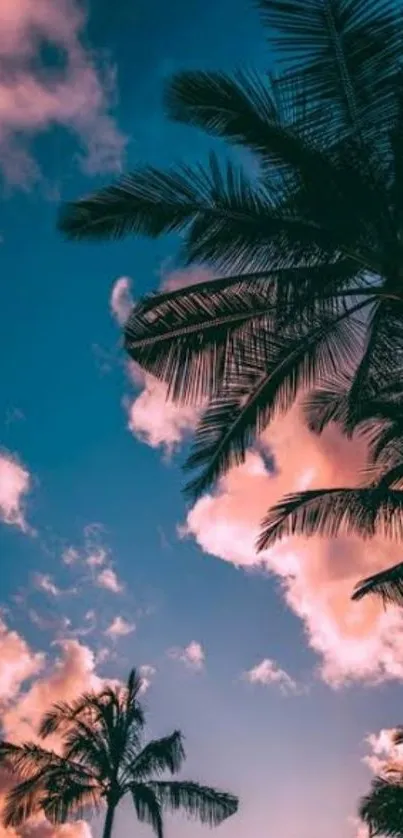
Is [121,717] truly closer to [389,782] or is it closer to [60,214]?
[389,782]

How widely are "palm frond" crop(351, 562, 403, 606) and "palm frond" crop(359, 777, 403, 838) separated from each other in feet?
20.6

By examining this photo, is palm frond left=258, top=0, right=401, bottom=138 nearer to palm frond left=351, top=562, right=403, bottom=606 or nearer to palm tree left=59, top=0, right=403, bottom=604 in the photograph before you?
palm tree left=59, top=0, right=403, bottom=604

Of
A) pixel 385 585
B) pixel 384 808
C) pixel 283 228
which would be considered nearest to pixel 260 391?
pixel 283 228

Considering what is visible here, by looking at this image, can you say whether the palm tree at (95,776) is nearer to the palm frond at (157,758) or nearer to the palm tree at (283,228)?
the palm frond at (157,758)

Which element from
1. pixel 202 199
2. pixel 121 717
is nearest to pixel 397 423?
pixel 202 199

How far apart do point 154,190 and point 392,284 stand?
260cm

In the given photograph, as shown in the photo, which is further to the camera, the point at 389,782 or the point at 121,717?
the point at 121,717

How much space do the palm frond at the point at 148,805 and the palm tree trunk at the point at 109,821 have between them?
1.92ft

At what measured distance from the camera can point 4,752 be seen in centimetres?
1831

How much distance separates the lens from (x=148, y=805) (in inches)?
699

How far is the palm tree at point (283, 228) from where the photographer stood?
21.5ft

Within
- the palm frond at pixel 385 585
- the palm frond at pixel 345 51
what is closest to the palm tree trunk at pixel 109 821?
the palm frond at pixel 385 585

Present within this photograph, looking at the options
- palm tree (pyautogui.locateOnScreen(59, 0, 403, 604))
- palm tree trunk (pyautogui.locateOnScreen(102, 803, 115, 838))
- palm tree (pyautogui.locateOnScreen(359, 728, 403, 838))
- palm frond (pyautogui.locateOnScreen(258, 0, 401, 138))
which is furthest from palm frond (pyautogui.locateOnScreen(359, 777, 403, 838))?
palm frond (pyautogui.locateOnScreen(258, 0, 401, 138))

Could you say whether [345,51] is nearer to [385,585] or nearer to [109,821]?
[385,585]
